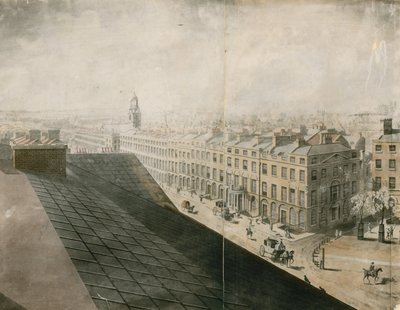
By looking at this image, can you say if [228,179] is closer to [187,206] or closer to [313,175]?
[187,206]

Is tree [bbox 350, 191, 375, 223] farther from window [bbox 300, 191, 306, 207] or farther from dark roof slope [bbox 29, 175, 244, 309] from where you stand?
dark roof slope [bbox 29, 175, 244, 309]

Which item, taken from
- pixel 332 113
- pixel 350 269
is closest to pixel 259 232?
pixel 350 269

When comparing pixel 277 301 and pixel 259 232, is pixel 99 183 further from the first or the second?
pixel 277 301

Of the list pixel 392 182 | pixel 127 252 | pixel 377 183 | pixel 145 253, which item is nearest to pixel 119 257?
pixel 127 252

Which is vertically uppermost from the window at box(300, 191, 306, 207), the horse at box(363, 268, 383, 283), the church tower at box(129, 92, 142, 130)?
the church tower at box(129, 92, 142, 130)

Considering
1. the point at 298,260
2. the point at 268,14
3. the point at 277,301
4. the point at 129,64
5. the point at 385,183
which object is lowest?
the point at 277,301

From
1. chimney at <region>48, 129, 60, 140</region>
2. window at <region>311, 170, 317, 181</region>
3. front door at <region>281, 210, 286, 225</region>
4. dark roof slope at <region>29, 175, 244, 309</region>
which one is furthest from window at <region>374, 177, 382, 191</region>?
chimney at <region>48, 129, 60, 140</region>
